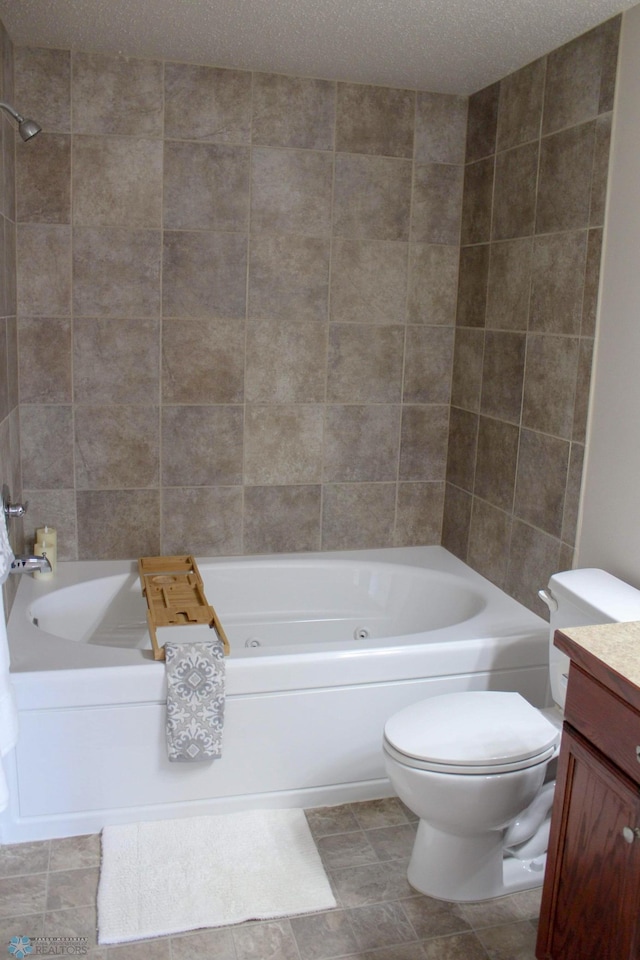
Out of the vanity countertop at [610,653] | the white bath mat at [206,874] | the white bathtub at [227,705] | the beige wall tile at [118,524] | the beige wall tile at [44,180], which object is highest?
the beige wall tile at [44,180]

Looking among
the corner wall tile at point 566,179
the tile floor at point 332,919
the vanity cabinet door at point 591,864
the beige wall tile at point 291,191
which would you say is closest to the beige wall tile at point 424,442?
the beige wall tile at point 291,191

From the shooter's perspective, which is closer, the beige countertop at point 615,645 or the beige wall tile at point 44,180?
the beige countertop at point 615,645

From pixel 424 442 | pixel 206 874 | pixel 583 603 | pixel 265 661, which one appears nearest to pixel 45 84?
pixel 424 442

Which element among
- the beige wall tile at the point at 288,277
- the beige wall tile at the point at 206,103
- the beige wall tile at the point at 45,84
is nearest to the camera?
the beige wall tile at the point at 45,84

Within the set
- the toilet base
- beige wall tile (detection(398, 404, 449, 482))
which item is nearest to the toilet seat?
the toilet base

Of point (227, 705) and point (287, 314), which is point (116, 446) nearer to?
point (287, 314)

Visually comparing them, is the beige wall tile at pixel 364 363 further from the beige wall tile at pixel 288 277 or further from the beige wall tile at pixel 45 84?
the beige wall tile at pixel 45 84

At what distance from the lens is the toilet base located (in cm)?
228

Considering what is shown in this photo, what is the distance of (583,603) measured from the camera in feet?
7.68

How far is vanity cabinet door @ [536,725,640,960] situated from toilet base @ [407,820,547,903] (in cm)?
33

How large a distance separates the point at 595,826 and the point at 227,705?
46.7 inches

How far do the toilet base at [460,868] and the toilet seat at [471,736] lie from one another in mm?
296

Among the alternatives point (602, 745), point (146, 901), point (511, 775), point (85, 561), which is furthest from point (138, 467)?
point (602, 745)

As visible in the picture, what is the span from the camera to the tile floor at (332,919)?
2.11 m
